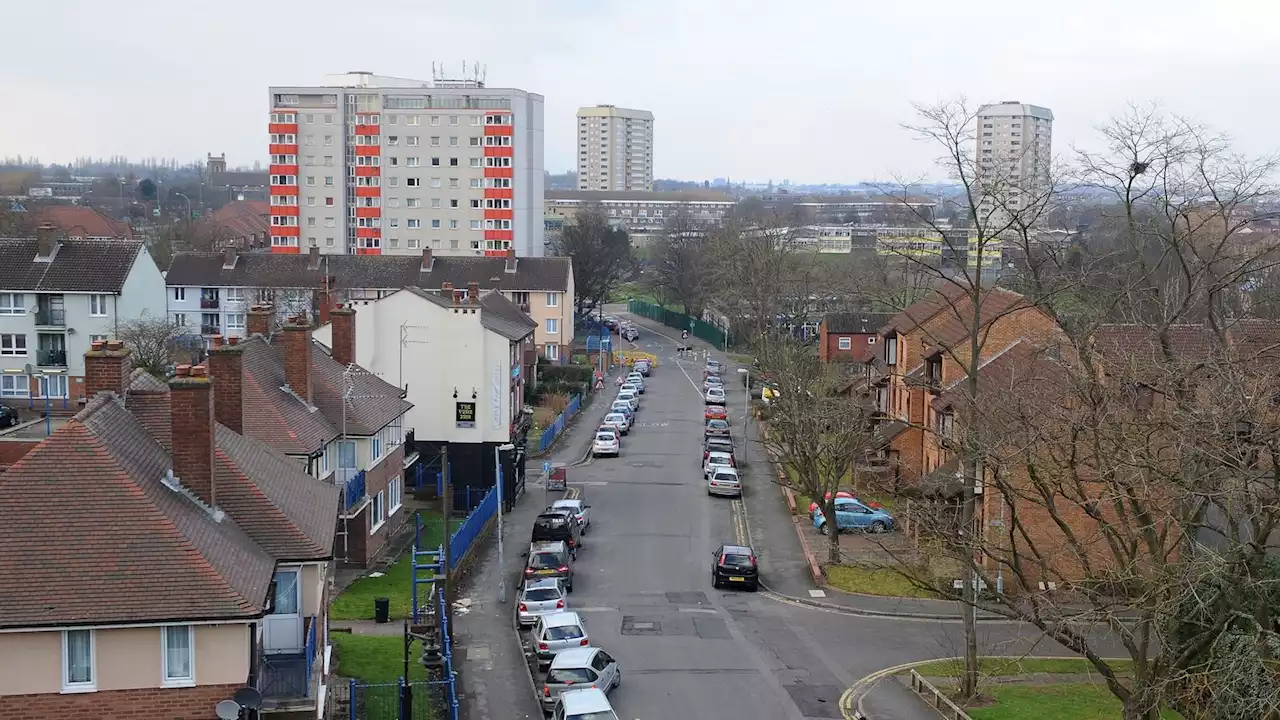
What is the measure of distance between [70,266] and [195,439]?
50.5 meters

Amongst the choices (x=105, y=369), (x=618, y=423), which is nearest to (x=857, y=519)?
(x=618, y=423)

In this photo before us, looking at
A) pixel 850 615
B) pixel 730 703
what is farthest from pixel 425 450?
pixel 730 703

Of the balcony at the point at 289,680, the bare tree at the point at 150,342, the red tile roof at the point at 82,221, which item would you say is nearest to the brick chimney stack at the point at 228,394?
the balcony at the point at 289,680

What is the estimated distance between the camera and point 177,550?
17.5 metres

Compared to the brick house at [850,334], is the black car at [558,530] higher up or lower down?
lower down

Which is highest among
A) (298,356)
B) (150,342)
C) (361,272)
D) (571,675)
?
(361,272)

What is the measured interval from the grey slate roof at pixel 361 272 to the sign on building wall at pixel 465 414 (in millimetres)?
32441

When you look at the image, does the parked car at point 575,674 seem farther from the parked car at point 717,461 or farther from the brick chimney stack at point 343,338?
the parked car at point 717,461

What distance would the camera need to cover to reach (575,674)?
24.6 m

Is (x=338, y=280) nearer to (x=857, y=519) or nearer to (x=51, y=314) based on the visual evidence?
(x=51, y=314)

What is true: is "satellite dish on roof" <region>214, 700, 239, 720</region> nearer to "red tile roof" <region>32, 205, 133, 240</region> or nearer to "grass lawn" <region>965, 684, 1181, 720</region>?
"grass lawn" <region>965, 684, 1181, 720</region>

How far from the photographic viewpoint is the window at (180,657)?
1705 cm

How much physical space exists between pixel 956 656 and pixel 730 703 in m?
6.31

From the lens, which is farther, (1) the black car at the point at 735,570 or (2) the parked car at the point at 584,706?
(1) the black car at the point at 735,570
